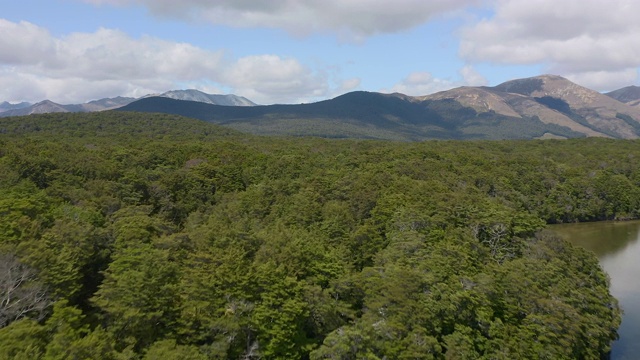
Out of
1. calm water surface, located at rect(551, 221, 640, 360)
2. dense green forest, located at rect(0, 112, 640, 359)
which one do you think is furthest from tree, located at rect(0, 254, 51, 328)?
calm water surface, located at rect(551, 221, 640, 360)

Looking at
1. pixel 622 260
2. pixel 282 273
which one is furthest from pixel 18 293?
pixel 622 260

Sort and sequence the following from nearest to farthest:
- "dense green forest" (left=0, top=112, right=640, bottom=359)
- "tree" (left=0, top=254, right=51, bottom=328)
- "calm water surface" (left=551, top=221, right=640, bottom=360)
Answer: "tree" (left=0, top=254, right=51, bottom=328), "dense green forest" (left=0, top=112, right=640, bottom=359), "calm water surface" (left=551, top=221, right=640, bottom=360)

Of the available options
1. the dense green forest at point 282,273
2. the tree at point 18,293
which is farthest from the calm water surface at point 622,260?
the tree at point 18,293

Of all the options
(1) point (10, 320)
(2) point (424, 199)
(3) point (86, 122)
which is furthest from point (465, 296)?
(3) point (86, 122)

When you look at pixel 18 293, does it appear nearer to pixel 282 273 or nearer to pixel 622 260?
pixel 282 273

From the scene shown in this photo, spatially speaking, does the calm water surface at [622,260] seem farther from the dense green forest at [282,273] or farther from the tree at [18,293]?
the tree at [18,293]

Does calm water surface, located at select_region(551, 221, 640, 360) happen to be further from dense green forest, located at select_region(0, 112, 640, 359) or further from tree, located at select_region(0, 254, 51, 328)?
tree, located at select_region(0, 254, 51, 328)
